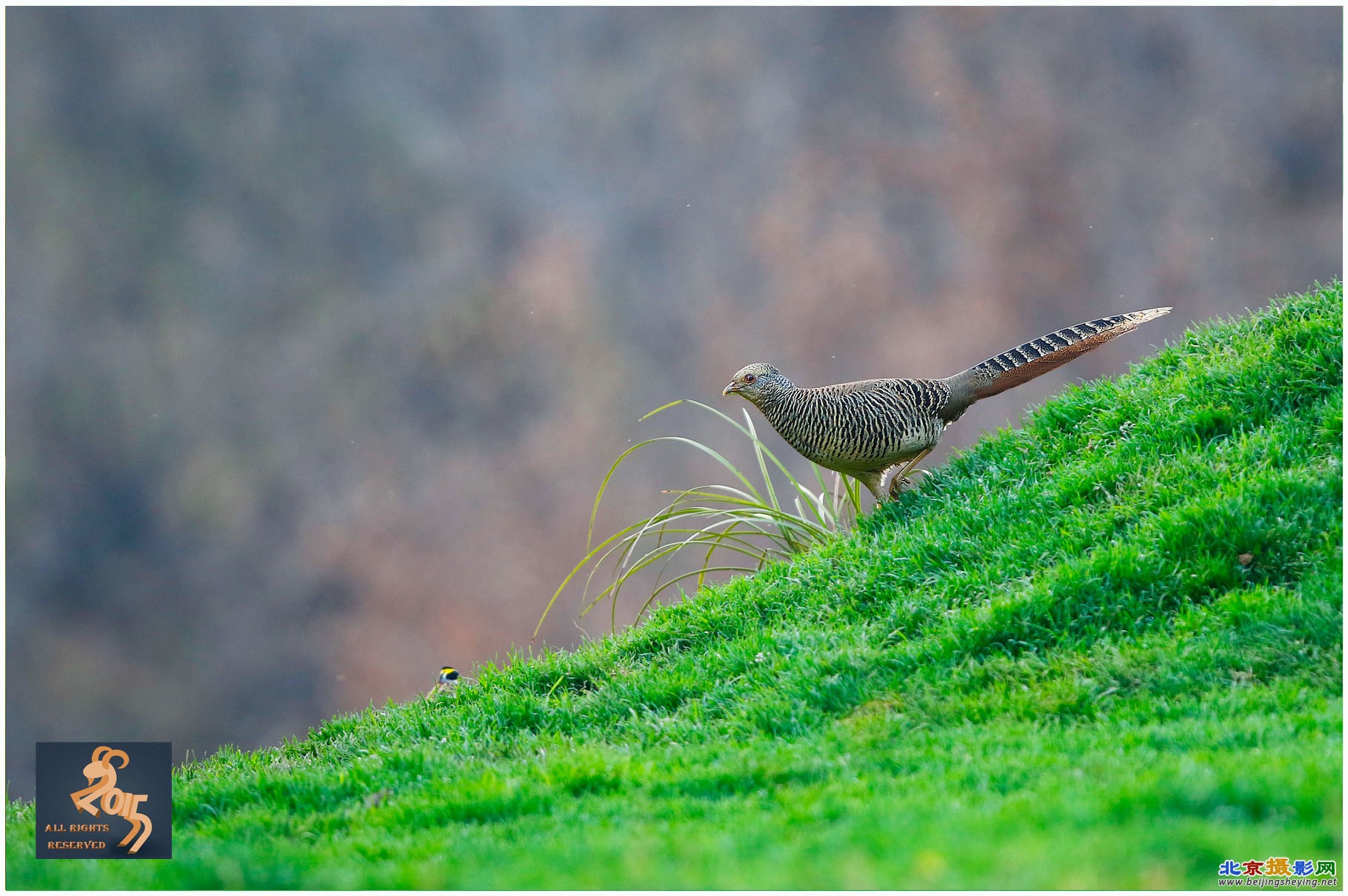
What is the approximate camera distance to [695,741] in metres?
2.51

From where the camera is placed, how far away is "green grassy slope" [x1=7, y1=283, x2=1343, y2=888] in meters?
1.70

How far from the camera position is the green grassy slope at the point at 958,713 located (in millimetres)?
1703

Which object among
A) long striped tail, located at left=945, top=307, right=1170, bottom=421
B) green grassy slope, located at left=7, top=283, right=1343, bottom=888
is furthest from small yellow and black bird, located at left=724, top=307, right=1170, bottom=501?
green grassy slope, located at left=7, top=283, right=1343, bottom=888

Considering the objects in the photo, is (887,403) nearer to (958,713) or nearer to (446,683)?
(958,713)

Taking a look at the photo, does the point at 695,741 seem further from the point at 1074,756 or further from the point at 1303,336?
the point at 1303,336

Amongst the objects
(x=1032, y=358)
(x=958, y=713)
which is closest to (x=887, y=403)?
(x=1032, y=358)

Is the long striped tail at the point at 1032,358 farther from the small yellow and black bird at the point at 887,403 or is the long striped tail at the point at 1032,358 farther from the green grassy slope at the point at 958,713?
the green grassy slope at the point at 958,713

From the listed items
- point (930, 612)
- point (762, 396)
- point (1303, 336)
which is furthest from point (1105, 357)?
point (930, 612)

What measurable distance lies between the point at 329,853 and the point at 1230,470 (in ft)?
8.35

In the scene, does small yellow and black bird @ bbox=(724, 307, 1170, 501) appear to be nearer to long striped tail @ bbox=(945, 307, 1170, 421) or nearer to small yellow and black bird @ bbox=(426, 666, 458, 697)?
long striped tail @ bbox=(945, 307, 1170, 421)

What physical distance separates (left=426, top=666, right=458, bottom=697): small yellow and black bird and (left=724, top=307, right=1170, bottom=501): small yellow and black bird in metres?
1.39

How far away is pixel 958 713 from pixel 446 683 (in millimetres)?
1867

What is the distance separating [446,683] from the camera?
359cm

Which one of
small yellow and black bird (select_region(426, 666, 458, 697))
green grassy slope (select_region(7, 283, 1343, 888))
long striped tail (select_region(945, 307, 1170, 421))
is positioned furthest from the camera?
long striped tail (select_region(945, 307, 1170, 421))
